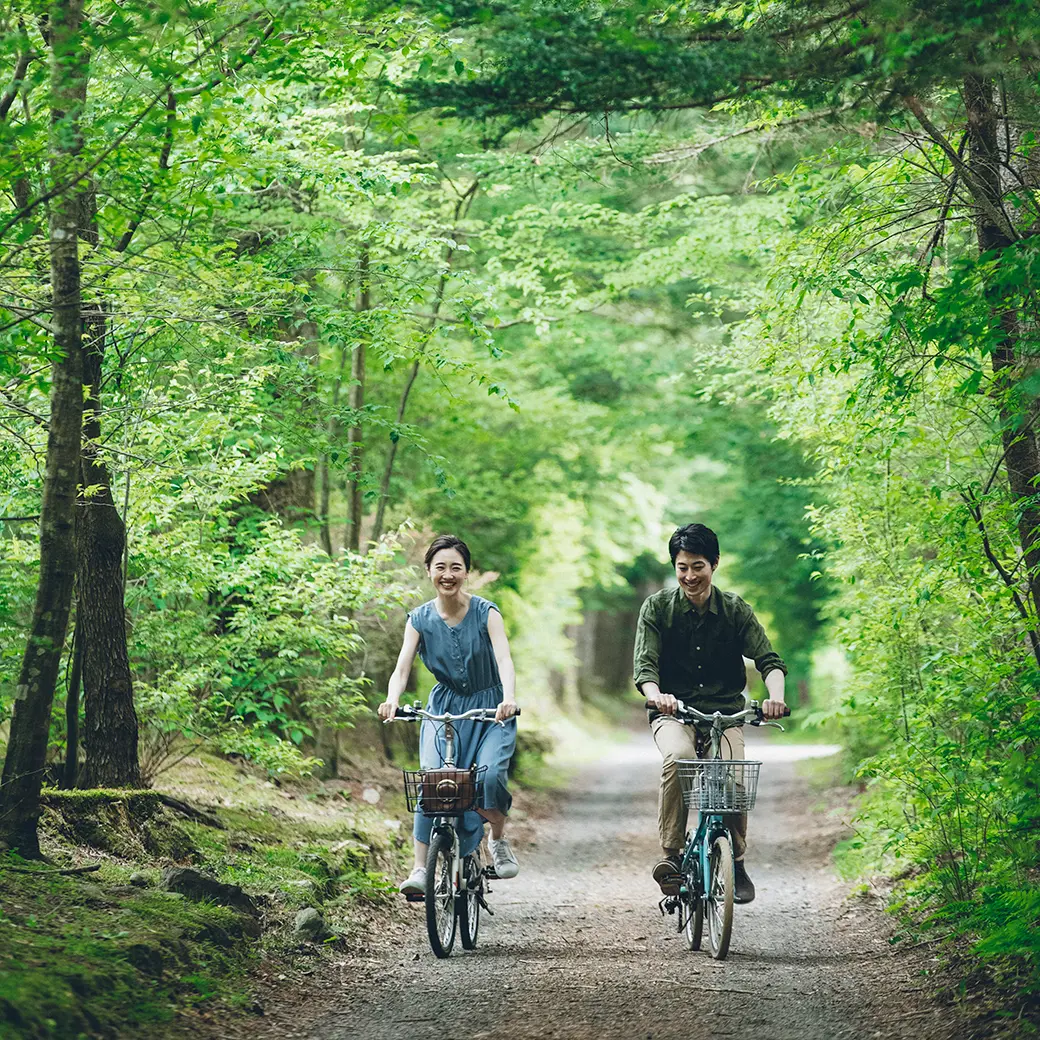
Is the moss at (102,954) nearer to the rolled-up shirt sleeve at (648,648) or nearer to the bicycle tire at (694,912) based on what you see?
the bicycle tire at (694,912)

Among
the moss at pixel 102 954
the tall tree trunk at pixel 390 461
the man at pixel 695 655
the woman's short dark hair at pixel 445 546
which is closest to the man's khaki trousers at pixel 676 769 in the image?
the man at pixel 695 655

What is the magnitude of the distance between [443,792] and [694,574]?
1.89m

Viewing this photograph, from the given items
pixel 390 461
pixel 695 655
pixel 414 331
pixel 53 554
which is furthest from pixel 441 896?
pixel 390 461

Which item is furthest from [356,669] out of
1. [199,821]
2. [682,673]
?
[682,673]

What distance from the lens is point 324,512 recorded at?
13336 millimetres

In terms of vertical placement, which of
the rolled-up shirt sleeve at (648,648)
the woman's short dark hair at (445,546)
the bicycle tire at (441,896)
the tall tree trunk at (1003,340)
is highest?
the tall tree trunk at (1003,340)

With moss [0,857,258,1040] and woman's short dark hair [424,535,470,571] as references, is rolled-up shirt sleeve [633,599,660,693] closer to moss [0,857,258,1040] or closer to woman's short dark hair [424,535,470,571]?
woman's short dark hair [424,535,470,571]

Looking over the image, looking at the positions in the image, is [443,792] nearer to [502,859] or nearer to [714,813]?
[502,859]

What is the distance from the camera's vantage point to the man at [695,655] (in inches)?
277

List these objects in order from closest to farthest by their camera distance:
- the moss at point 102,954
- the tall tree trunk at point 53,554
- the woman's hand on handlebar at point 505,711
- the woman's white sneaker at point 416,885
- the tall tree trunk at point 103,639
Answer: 1. the moss at point 102,954
2. the tall tree trunk at point 53,554
3. the woman's white sneaker at point 416,885
4. the woman's hand on handlebar at point 505,711
5. the tall tree trunk at point 103,639

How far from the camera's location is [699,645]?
7.19m

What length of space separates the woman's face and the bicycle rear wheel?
1.60m

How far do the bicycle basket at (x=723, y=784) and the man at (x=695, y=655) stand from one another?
24 cm

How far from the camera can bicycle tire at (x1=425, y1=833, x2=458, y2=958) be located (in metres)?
6.67
